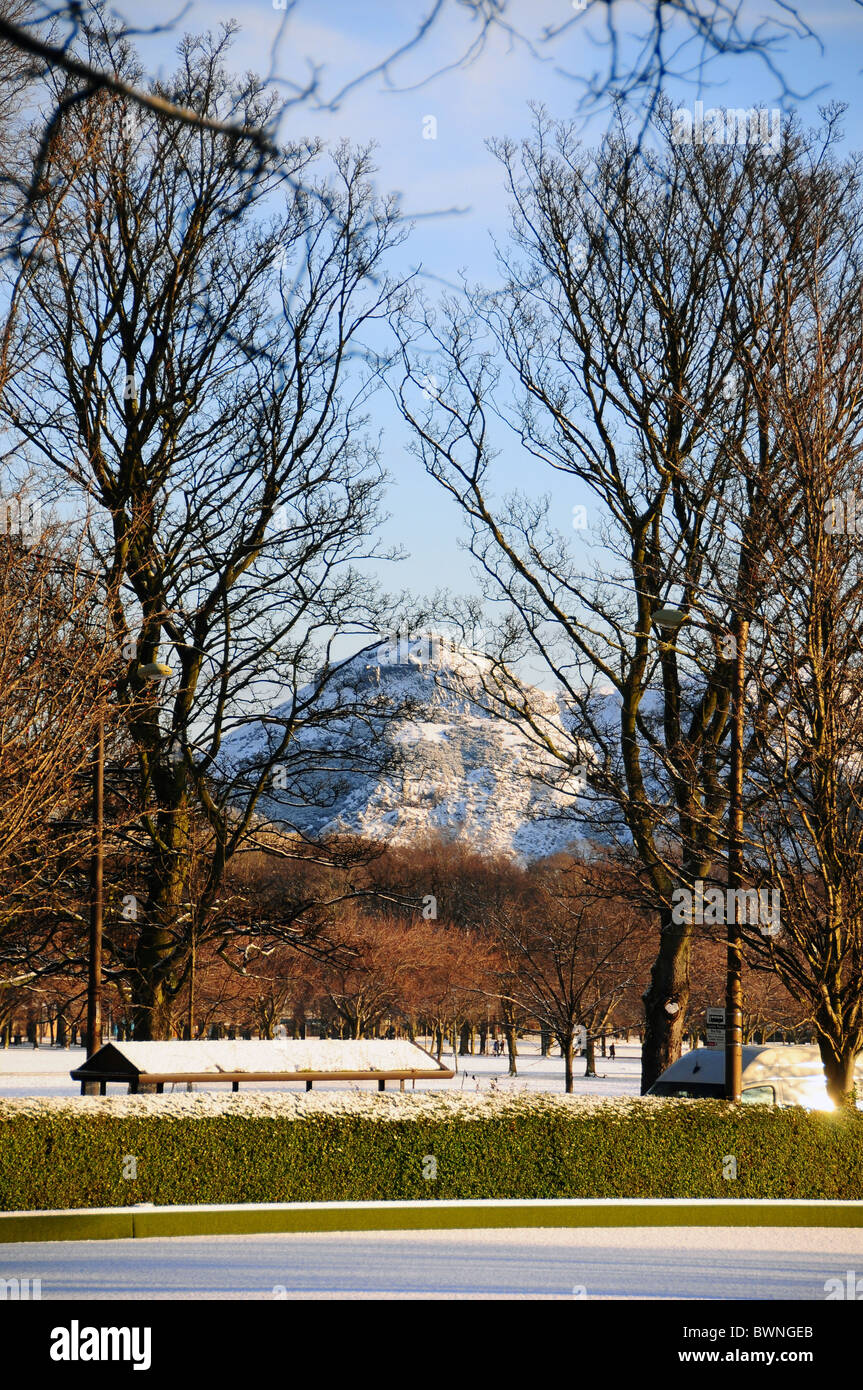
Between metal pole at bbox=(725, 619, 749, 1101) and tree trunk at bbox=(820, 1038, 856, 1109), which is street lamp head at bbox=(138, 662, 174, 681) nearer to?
metal pole at bbox=(725, 619, 749, 1101)

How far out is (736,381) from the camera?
2423 centimetres

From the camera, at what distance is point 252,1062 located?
18.2 m

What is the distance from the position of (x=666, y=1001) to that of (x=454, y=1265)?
37.5ft

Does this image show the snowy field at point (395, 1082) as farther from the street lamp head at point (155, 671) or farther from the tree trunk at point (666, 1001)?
the street lamp head at point (155, 671)

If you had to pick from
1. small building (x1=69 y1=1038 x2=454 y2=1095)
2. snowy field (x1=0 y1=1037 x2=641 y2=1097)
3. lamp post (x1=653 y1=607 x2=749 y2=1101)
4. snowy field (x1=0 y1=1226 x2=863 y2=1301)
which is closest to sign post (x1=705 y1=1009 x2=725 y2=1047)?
lamp post (x1=653 y1=607 x2=749 y2=1101)

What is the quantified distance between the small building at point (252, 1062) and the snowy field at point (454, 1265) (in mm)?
3493

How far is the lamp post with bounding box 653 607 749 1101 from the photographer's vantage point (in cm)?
1767

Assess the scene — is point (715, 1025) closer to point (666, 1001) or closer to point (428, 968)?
point (666, 1001)

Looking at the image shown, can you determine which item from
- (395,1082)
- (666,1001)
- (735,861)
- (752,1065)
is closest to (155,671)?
(735,861)

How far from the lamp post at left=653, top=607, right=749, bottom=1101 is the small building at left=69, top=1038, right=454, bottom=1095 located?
12.6 feet

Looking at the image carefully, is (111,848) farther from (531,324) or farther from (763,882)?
(531,324)

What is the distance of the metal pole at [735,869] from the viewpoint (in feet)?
58.1

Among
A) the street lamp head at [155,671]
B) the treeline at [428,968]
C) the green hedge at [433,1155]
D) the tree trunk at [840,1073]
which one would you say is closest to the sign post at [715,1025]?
the green hedge at [433,1155]

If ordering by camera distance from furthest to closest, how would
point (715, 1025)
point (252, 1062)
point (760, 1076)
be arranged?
point (760, 1076), point (252, 1062), point (715, 1025)
